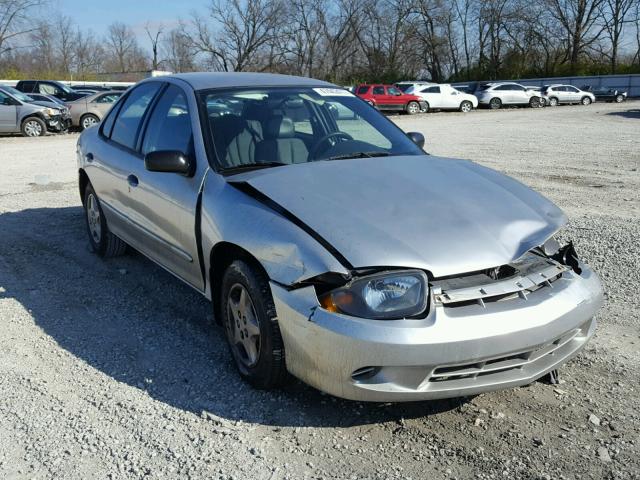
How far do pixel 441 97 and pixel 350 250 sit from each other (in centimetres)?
3419

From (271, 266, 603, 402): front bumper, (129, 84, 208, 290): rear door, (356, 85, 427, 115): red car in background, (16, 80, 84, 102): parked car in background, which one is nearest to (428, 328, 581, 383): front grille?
(271, 266, 603, 402): front bumper

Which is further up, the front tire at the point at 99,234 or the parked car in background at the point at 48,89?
the parked car in background at the point at 48,89

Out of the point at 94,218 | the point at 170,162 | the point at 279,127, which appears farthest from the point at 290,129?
the point at 94,218

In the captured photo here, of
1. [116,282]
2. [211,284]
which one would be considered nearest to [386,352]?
[211,284]

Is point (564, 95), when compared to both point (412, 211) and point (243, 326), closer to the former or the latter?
point (412, 211)

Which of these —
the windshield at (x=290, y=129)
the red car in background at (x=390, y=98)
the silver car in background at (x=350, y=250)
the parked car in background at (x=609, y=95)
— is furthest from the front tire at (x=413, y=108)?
the silver car in background at (x=350, y=250)

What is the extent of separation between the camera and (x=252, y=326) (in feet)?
10.6

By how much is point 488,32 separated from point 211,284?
73041mm

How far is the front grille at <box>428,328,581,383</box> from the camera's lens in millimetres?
2713

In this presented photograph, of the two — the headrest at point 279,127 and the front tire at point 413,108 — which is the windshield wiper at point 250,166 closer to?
the headrest at point 279,127

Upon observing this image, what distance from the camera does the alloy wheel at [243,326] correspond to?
10.6 feet

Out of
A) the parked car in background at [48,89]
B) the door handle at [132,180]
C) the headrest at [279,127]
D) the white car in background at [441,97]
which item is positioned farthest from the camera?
the white car in background at [441,97]

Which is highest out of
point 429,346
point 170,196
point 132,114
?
point 132,114

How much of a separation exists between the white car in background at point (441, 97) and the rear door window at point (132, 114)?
1217 inches
